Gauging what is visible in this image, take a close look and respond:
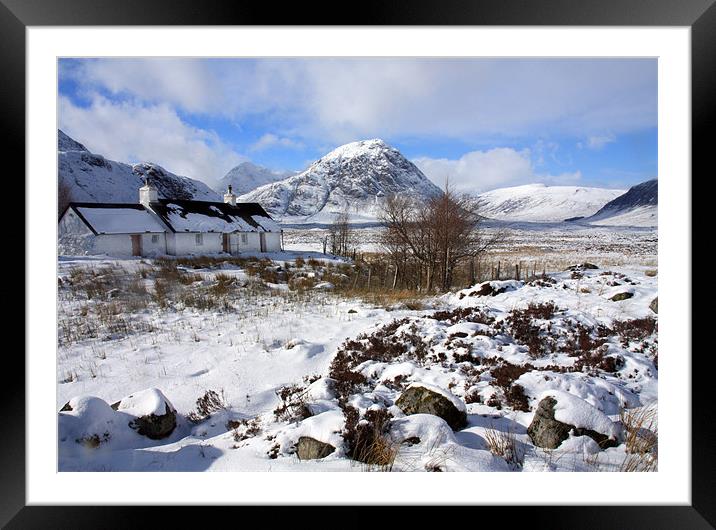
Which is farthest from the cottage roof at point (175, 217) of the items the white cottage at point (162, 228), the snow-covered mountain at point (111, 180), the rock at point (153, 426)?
the snow-covered mountain at point (111, 180)

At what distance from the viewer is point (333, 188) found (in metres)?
47.7

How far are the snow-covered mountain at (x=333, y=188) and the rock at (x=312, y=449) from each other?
19176 mm

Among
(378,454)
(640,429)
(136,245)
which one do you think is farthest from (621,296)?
(136,245)

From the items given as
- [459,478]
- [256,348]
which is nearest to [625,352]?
[459,478]

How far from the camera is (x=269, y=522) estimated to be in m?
2.36

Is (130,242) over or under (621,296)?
over

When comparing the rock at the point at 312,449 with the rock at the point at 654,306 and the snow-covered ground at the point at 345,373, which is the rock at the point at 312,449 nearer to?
the snow-covered ground at the point at 345,373

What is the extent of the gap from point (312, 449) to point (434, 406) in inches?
45.6

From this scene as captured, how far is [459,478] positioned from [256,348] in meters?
3.61

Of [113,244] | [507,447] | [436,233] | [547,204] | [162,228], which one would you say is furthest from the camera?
[547,204]

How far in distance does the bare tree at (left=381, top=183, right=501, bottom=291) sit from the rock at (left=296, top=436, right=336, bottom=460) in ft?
26.2

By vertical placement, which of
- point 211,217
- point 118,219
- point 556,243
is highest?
point 211,217

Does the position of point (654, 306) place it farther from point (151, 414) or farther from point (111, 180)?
point (111, 180)
